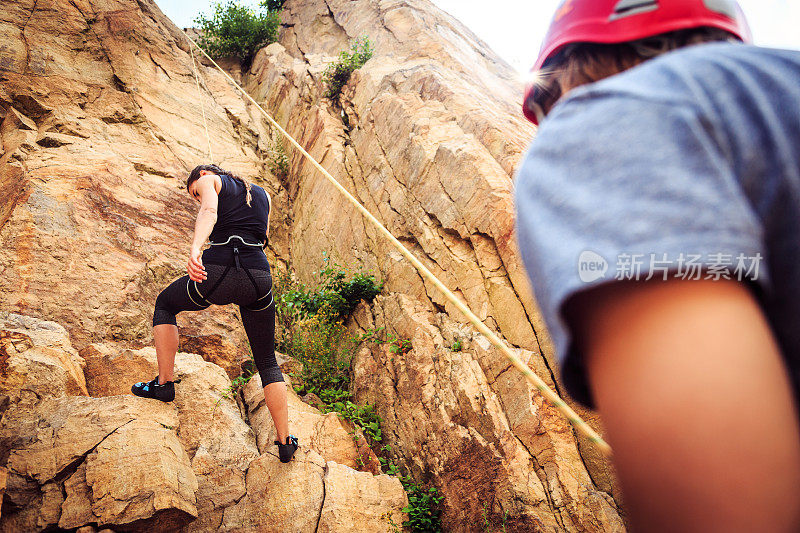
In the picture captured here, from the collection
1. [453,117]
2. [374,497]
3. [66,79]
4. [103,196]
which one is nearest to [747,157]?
[374,497]

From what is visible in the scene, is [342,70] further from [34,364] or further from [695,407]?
[695,407]

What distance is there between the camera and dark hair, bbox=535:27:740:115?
639 mm

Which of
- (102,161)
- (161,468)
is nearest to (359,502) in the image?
(161,468)

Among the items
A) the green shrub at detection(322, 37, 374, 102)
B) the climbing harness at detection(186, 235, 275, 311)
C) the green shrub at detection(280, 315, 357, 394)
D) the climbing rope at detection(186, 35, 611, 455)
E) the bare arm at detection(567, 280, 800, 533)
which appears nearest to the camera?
the bare arm at detection(567, 280, 800, 533)

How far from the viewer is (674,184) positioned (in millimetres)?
404

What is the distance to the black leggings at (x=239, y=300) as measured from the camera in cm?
330

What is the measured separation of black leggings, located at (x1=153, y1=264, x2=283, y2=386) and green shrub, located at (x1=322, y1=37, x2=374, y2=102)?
769cm

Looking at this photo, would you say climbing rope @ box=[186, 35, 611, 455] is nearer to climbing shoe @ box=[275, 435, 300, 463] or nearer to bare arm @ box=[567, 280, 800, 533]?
bare arm @ box=[567, 280, 800, 533]

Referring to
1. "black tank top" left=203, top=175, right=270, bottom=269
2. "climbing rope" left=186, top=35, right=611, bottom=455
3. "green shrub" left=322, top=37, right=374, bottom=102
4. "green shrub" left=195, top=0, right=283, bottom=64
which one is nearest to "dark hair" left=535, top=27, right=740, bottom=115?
"climbing rope" left=186, top=35, right=611, bottom=455

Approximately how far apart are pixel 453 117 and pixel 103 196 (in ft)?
18.2

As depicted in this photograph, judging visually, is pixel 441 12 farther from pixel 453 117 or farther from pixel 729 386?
pixel 729 386

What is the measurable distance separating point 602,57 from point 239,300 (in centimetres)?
322

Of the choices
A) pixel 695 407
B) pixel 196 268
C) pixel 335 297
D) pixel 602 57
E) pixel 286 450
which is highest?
pixel 602 57

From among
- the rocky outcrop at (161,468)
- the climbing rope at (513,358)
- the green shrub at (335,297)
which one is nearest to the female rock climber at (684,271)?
the climbing rope at (513,358)
